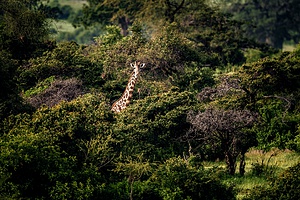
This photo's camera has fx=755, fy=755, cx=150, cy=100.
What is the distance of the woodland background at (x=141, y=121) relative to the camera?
21.8 meters

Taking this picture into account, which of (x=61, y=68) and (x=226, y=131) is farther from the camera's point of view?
(x=61, y=68)

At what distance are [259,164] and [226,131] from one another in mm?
2105

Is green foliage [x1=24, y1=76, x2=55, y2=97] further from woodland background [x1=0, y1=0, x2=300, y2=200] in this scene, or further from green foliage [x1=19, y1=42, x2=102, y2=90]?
green foliage [x1=19, y1=42, x2=102, y2=90]

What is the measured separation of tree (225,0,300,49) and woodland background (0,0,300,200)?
3793 centimetres

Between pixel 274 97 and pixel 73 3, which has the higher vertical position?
pixel 274 97

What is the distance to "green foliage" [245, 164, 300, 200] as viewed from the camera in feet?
70.8

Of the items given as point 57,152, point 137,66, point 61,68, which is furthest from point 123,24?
point 57,152

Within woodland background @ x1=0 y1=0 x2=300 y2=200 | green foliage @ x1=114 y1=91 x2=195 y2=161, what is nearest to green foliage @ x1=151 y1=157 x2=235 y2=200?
woodland background @ x1=0 y1=0 x2=300 y2=200

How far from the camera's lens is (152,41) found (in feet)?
113

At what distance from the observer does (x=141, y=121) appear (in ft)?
85.9

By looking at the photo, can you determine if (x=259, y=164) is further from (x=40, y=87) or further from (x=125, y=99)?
(x=40, y=87)

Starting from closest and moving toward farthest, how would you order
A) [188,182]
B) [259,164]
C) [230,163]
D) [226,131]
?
[188,182] → [226,131] → [230,163] → [259,164]

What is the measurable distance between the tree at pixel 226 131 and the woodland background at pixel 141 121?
48mm

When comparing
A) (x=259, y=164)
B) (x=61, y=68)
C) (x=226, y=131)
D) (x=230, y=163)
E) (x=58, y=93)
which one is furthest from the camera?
(x=61, y=68)
